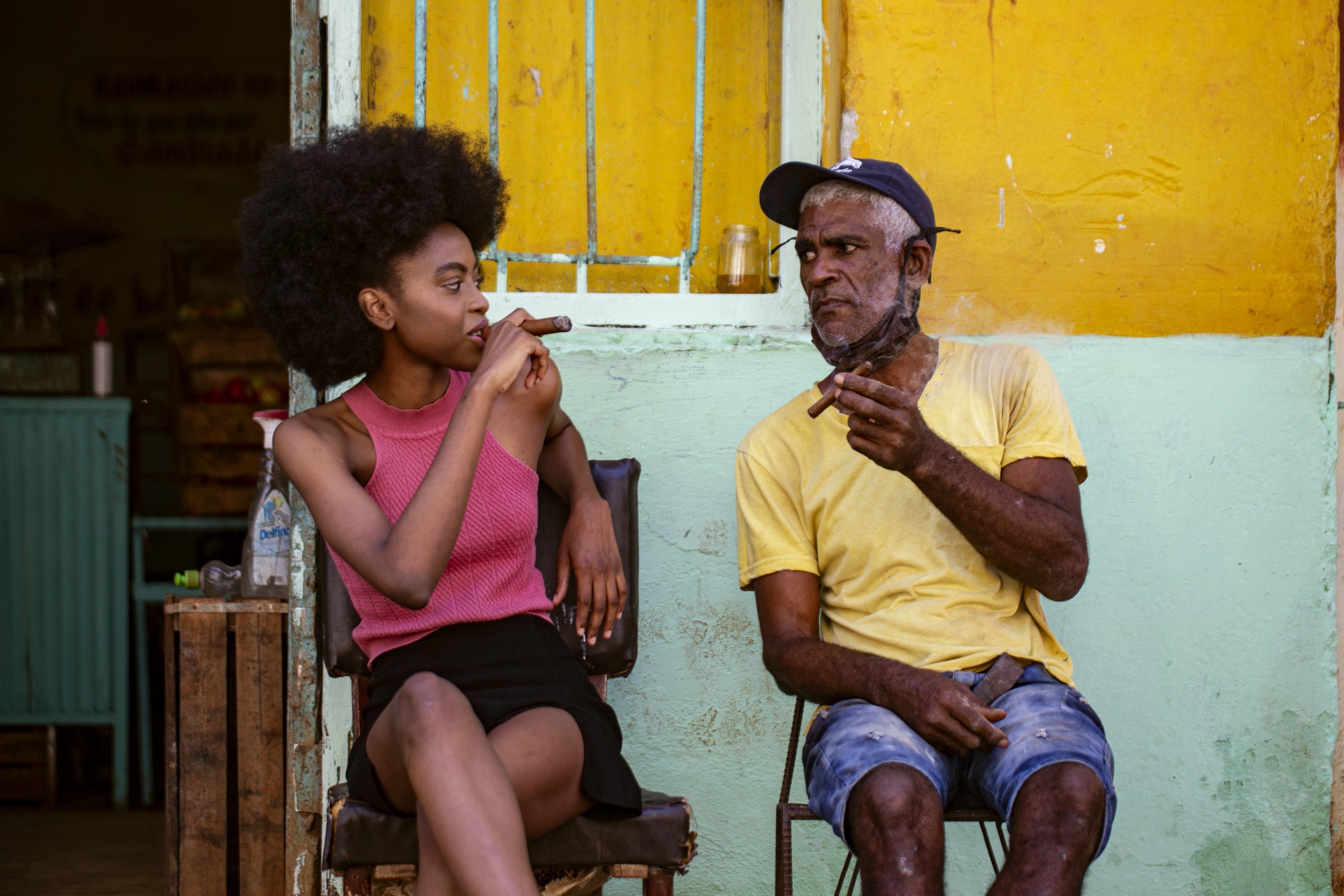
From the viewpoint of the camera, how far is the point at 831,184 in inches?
95.5

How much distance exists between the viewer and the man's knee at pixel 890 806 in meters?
1.87

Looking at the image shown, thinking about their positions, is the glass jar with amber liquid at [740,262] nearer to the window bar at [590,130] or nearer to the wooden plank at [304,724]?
the window bar at [590,130]

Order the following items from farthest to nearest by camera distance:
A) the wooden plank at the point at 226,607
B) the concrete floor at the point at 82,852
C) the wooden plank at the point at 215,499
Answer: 1. the wooden plank at the point at 215,499
2. the concrete floor at the point at 82,852
3. the wooden plank at the point at 226,607

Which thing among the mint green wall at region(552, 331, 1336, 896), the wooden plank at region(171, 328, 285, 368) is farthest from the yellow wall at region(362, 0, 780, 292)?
the wooden plank at region(171, 328, 285, 368)

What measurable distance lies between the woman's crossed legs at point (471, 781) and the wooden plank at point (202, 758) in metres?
1.18

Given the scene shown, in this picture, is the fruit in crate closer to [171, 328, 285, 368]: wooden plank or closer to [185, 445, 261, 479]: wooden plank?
[171, 328, 285, 368]: wooden plank

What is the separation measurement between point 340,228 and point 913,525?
1.26 m

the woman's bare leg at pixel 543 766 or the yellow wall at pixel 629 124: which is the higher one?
the yellow wall at pixel 629 124

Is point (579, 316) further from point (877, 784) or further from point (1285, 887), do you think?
point (1285, 887)

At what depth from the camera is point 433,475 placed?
6.72 ft


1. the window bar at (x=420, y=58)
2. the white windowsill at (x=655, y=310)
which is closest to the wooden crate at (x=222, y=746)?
the white windowsill at (x=655, y=310)

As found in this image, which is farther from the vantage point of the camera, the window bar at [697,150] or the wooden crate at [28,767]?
the wooden crate at [28,767]

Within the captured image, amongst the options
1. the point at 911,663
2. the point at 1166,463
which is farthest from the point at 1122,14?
the point at 911,663

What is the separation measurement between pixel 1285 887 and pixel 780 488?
1.81 meters
